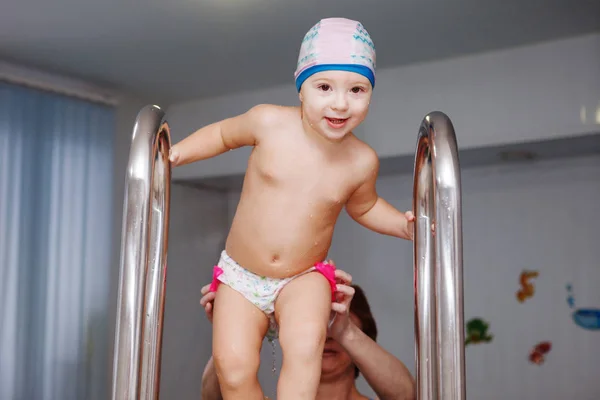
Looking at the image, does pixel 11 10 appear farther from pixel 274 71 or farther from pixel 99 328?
pixel 99 328

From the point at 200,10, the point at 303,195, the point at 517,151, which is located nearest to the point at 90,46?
the point at 200,10

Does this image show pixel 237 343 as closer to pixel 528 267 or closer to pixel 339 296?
pixel 339 296

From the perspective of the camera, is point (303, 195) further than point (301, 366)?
Yes

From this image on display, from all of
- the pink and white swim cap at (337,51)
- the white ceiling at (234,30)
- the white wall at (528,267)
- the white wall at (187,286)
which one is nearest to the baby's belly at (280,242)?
the pink and white swim cap at (337,51)

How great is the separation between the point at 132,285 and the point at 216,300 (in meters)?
0.28

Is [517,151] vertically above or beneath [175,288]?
above

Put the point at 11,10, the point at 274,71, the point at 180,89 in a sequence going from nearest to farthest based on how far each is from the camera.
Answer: the point at 11,10 < the point at 274,71 < the point at 180,89

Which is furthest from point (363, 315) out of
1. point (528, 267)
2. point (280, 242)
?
point (528, 267)

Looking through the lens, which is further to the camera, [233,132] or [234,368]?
[233,132]

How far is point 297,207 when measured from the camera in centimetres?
99

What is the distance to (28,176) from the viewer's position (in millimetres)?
3391

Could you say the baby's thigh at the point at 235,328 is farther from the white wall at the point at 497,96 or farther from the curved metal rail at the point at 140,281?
the white wall at the point at 497,96

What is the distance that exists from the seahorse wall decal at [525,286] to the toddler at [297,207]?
276 cm

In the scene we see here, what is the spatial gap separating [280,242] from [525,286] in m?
2.92
